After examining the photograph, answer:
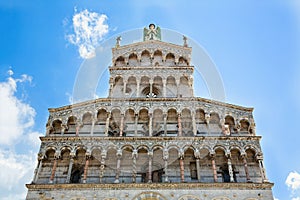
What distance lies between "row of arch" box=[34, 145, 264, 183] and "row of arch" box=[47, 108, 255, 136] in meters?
1.25

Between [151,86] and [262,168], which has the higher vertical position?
[151,86]

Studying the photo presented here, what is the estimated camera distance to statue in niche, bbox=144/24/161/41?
2714 centimetres

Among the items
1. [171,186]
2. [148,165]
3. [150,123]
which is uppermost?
[150,123]

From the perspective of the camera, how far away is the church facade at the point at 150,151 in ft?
52.8

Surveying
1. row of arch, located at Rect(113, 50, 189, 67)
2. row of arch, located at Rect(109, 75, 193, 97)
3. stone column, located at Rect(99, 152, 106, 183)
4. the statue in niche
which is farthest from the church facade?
the statue in niche

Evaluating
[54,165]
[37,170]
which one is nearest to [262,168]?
[54,165]

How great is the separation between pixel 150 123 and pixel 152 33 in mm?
11012

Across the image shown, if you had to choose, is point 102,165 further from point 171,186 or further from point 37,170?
point 171,186

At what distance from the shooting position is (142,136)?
17.9 m

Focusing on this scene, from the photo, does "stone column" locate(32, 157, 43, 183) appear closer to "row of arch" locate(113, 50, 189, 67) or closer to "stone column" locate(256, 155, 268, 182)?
"row of arch" locate(113, 50, 189, 67)

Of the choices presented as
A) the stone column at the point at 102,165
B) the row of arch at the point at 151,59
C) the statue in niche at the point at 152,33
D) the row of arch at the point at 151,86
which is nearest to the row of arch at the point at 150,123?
the stone column at the point at 102,165

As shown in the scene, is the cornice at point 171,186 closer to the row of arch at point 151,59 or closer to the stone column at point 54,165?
the stone column at point 54,165

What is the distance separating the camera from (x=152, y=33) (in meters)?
27.5

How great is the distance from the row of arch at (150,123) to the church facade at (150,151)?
5 centimetres
